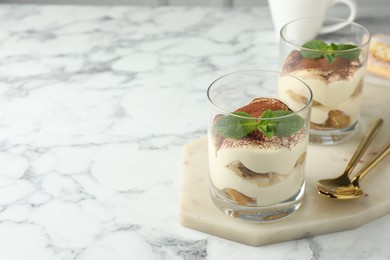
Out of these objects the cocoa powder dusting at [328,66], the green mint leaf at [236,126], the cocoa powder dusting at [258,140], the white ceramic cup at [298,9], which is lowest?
the white ceramic cup at [298,9]

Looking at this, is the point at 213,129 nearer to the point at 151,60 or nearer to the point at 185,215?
the point at 185,215

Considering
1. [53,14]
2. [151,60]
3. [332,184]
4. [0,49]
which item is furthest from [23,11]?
[332,184]

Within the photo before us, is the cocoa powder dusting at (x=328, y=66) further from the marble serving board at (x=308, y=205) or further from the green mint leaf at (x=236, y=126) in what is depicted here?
the green mint leaf at (x=236, y=126)

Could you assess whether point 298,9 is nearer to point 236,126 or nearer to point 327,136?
point 327,136

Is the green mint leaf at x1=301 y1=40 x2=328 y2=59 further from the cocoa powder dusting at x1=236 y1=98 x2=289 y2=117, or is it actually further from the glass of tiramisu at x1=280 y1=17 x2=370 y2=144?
the cocoa powder dusting at x1=236 y1=98 x2=289 y2=117

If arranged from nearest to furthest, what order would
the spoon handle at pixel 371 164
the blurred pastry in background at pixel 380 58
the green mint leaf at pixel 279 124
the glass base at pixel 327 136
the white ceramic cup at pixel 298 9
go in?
the green mint leaf at pixel 279 124
the spoon handle at pixel 371 164
the glass base at pixel 327 136
the blurred pastry in background at pixel 380 58
the white ceramic cup at pixel 298 9

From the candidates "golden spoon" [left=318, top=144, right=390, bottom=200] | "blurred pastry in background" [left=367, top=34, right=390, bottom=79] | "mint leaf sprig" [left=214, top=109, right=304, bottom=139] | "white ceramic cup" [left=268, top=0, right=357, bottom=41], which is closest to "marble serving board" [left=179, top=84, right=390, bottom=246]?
"golden spoon" [left=318, top=144, right=390, bottom=200]

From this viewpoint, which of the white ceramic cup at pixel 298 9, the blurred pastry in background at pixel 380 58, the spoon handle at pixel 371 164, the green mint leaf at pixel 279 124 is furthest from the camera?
the white ceramic cup at pixel 298 9

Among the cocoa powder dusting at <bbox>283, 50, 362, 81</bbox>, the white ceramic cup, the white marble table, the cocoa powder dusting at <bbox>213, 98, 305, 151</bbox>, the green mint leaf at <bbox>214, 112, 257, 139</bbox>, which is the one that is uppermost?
the green mint leaf at <bbox>214, 112, 257, 139</bbox>

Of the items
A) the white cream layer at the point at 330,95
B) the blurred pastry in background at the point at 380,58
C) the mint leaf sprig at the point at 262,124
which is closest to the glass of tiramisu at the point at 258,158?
the mint leaf sprig at the point at 262,124
